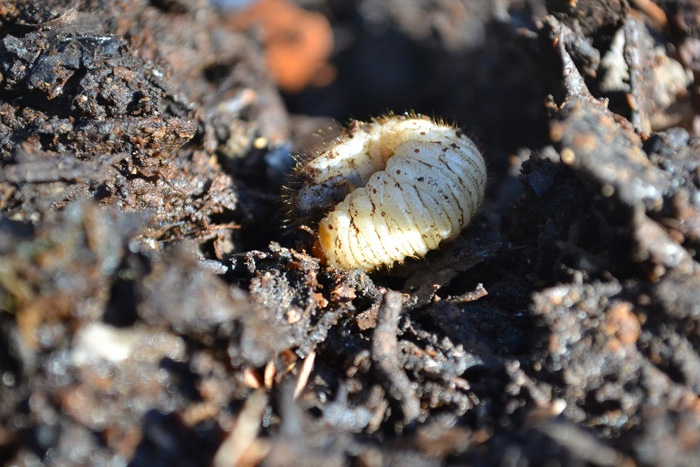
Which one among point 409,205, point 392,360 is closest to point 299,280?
point 392,360

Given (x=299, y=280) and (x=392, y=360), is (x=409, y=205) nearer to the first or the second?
(x=299, y=280)

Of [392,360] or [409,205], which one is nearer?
[392,360]

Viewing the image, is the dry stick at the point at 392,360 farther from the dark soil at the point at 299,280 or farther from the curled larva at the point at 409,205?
the curled larva at the point at 409,205

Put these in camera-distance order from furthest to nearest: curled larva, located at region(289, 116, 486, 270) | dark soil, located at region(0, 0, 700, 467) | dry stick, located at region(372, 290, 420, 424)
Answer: curled larva, located at region(289, 116, 486, 270)
dry stick, located at region(372, 290, 420, 424)
dark soil, located at region(0, 0, 700, 467)

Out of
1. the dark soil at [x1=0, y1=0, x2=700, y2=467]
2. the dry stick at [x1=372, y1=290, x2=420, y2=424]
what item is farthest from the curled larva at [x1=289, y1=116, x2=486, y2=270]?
the dry stick at [x1=372, y1=290, x2=420, y2=424]

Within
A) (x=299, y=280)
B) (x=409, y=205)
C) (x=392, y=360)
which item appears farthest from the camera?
(x=409, y=205)

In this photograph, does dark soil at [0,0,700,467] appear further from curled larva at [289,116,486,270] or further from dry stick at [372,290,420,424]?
curled larva at [289,116,486,270]

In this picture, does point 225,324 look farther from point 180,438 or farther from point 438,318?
point 438,318

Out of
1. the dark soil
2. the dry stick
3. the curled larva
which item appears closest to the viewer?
the dark soil
